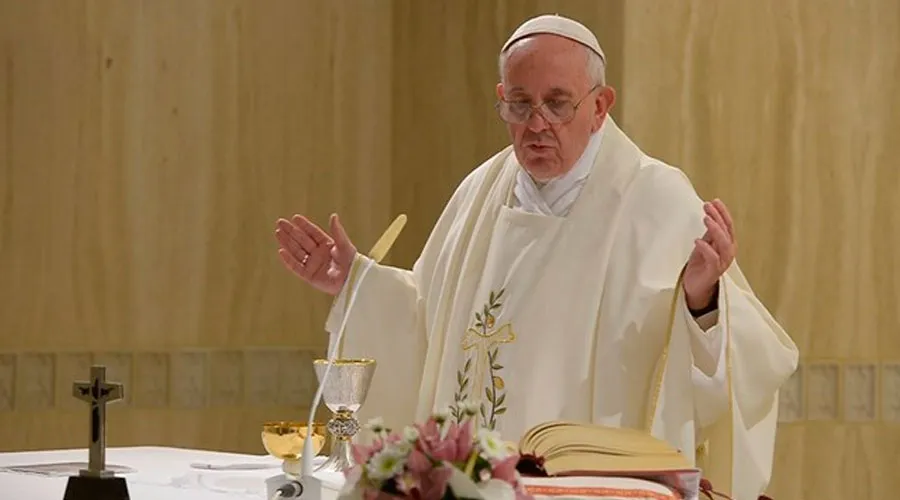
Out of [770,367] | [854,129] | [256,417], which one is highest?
[854,129]

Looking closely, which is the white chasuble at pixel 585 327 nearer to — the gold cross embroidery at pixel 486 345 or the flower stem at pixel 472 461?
the gold cross embroidery at pixel 486 345

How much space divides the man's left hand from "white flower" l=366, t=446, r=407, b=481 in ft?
6.16

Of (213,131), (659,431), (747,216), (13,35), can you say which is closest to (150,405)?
(213,131)

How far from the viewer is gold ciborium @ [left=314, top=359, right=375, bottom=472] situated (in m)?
3.83

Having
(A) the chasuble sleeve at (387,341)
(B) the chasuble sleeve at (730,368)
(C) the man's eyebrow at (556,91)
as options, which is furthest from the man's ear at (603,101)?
(A) the chasuble sleeve at (387,341)

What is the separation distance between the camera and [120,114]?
7.58 m

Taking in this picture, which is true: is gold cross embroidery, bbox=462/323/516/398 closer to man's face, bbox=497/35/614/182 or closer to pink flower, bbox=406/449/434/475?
man's face, bbox=497/35/614/182

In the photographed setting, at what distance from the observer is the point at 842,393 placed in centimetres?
736

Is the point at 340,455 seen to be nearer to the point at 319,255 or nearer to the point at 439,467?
the point at 319,255

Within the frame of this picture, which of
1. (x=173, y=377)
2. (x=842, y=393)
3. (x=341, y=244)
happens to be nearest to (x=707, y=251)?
(x=341, y=244)

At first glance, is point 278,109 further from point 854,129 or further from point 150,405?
point 854,129

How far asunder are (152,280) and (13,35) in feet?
4.00

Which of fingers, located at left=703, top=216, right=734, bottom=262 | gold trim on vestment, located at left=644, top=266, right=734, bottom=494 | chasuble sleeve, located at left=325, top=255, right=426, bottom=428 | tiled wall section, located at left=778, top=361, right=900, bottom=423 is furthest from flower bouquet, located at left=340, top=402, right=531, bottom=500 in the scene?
tiled wall section, located at left=778, top=361, right=900, bottom=423

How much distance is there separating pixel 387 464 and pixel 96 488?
1308 millimetres
